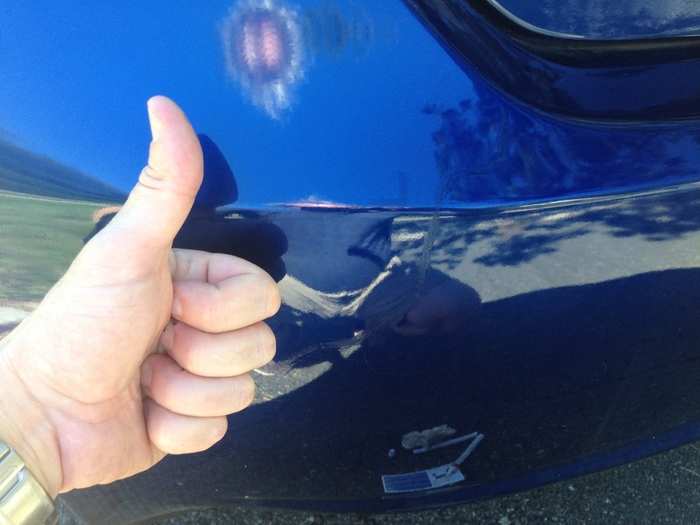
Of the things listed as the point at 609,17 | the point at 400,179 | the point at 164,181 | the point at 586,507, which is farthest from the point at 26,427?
the point at 586,507

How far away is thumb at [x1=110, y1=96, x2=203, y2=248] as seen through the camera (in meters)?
0.91

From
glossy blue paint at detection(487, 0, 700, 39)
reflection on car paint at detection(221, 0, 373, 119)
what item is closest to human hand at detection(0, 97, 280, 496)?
reflection on car paint at detection(221, 0, 373, 119)

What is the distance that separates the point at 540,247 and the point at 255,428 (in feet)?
2.06

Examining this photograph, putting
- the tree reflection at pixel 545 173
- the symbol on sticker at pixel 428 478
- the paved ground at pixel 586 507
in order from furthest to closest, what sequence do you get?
the paved ground at pixel 586 507, the symbol on sticker at pixel 428 478, the tree reflection at pixel 545 173

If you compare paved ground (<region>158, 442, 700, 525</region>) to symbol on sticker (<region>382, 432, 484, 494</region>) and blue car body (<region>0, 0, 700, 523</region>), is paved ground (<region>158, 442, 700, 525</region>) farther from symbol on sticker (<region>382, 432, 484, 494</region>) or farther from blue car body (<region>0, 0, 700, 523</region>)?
blue car body (<region>0, 0, 700, 523</region>)

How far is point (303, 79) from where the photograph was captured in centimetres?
98

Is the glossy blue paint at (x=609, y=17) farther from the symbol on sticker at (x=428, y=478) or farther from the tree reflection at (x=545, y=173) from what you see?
the symbol on sticker at (x=428, y=478)

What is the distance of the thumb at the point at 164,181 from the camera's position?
913 millimetres

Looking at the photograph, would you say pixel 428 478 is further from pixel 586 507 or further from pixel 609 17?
pixel 609 17

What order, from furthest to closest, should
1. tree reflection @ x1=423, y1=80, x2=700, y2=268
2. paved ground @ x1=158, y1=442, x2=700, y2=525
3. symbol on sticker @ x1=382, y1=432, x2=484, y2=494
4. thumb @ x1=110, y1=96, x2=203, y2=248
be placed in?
1. paved ground @ x1=158, y1=442, x2=700, y2=525
2. symbol on sticker @ x1=382, y1=432, x2=484, y2=494
3. tree reflection @ x1=423, y1=80, x2=700, y2=268
4. thumb @ x1=110, y1=96, x2=203, y2=248

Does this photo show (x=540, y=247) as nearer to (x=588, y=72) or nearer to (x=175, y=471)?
(x=588, y=72)

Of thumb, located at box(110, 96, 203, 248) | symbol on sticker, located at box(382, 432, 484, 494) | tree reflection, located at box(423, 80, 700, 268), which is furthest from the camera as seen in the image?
symbol on sticker, located at box(382, 432, 484, 494)

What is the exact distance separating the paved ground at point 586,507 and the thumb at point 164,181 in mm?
1140

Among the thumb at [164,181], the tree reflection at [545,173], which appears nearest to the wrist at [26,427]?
the thumb at [164,181]
